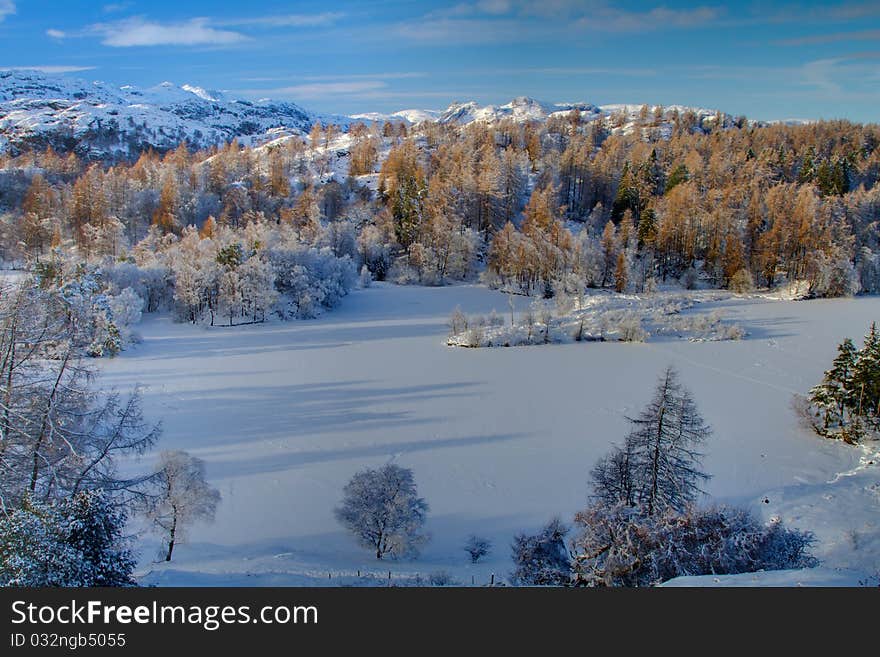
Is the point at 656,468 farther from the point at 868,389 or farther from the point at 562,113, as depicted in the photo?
the point at 562,113

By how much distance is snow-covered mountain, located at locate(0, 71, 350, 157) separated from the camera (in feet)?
328

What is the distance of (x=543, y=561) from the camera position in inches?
368

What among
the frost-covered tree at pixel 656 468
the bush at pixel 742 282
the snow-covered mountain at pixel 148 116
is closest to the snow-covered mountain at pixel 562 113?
the snow-covered mountain at pixel 148 116

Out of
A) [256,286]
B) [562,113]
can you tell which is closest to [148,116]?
[562,113]

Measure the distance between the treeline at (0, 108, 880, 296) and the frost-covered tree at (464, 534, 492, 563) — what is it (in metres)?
29.6

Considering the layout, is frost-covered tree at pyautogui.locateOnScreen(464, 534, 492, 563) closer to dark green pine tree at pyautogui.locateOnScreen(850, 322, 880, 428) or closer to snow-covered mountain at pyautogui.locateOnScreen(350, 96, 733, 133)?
dark green pine tree at pyautogui.locateOnScreen(850, 322, 880, 428)

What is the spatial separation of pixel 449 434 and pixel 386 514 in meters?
7.00

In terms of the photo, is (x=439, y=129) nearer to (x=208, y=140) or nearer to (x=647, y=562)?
(x=208, y=140)

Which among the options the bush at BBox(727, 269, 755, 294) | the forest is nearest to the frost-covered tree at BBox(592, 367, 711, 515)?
the forest

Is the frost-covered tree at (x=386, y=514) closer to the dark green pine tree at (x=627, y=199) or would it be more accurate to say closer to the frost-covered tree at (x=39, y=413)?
the frost-covered tree at (x=39, y=413)

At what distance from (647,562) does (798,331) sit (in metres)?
31.8

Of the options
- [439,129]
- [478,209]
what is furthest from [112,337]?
[439,129]

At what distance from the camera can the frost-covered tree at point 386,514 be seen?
11.2 m

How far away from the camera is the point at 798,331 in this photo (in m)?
32.7
